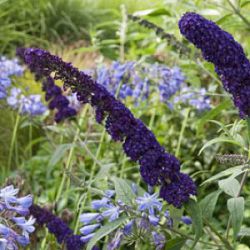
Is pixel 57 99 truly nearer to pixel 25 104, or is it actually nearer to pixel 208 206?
pixel 25 104

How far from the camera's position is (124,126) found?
66.6 inches

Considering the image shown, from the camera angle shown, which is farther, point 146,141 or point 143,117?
point 143,117

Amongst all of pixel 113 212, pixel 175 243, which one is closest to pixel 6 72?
pixel 113 212

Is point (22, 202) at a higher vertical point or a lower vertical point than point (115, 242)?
higher

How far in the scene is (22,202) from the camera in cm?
192

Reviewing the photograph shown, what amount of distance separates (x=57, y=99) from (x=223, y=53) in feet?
4.42

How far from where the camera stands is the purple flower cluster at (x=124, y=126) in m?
1.70

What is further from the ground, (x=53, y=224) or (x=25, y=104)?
(x=25, y=104)

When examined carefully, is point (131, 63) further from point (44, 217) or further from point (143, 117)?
point (44, 217)

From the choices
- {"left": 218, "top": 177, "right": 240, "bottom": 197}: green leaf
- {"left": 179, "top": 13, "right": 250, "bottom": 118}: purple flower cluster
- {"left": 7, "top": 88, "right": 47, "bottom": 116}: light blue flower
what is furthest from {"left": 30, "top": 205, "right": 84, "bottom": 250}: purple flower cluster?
{"left": 7, "top": 88, "right": 47, "bottom": 116}: light blue flower

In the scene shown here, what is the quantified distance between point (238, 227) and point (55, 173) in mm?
2809

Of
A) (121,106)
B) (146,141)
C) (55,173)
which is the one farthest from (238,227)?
(55,173)

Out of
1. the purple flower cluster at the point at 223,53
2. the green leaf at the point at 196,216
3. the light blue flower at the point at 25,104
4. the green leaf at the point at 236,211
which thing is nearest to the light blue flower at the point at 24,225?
the green leaf at the point at 196,216

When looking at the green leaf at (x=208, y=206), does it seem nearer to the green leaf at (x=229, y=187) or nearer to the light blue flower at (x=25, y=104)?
the green leaf at (x=229, y=187)
